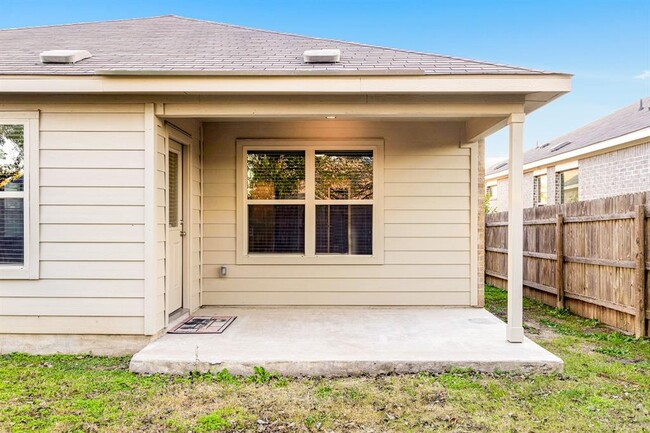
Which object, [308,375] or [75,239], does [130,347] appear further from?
[308,375]

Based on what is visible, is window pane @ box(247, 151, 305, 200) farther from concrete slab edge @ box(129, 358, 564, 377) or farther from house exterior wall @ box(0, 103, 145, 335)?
concrete slab edge @ box(129, 358, 564, 377)

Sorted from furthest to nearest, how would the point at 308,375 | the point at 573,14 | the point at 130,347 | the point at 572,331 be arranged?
the point at 573,14 → the point at 572,331 → the point at 130,347 → the point at 308,375

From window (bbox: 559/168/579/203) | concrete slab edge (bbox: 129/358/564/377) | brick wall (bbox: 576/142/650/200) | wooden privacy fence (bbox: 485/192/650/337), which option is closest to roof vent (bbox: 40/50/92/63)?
concrete slab edge (bbox: 129/358/564/377)

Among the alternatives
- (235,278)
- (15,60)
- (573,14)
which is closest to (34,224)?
(15,60)

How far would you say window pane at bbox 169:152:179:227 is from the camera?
4.77 m

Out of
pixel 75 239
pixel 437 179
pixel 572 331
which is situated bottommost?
pixel 572 331

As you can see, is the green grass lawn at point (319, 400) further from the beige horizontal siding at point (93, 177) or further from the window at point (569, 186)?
the window at point (569, 186)

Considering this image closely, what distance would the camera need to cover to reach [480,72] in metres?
3.87

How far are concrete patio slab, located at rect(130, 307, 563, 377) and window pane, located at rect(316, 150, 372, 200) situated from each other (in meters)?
1.57

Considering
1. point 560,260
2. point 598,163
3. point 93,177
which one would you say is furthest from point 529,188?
point 93,177

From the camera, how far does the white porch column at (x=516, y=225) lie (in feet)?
13.0

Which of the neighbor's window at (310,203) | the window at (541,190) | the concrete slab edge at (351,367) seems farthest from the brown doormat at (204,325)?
the window at (541,190)

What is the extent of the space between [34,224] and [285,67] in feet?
8.97

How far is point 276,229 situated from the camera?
5598 mm
